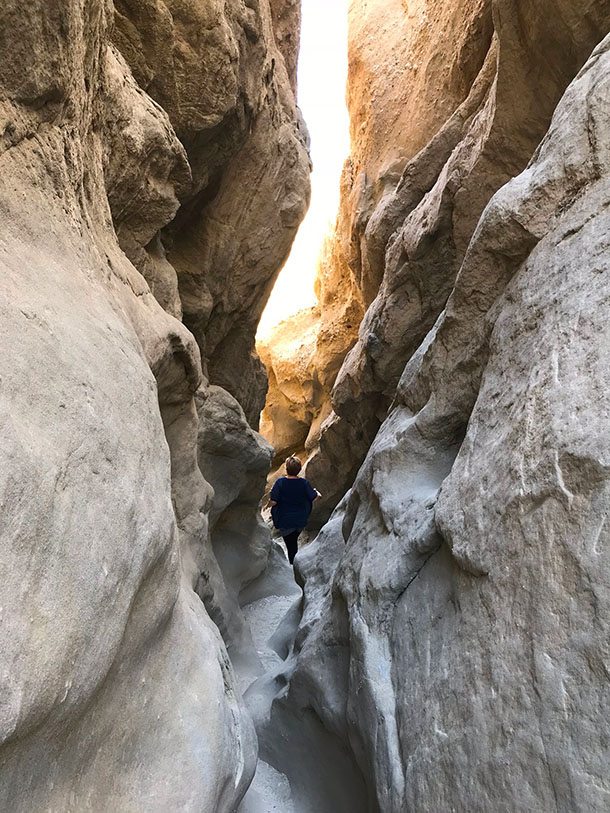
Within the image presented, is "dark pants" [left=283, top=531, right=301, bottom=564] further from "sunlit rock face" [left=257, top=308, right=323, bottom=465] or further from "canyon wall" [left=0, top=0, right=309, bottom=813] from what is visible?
"sunlit rock face" [left=257, top=308, right=323, bottom=465]

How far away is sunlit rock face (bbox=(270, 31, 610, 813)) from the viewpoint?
5.12 ft

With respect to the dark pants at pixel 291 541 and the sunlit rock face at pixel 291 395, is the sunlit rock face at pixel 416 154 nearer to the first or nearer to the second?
the sunlit rock face at pixel 291 395

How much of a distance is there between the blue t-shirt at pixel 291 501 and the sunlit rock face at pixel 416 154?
2.12 m

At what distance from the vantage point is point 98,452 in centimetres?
177

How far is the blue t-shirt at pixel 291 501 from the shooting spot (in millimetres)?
6598

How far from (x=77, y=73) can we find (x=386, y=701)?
120 inches

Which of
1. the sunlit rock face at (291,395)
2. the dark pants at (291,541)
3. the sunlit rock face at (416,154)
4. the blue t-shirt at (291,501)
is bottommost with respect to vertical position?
the dark pants at (291,541)

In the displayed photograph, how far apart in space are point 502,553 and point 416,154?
734cm

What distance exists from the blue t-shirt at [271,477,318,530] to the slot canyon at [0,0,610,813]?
1577 millimetres

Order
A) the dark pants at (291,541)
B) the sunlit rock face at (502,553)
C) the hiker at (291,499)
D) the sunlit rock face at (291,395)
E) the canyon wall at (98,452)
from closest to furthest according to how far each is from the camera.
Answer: the canyon wall at (98,452)
the sunlit rock face at (502,553)
the hiker at (291,499)
the dark pants at (291,541)
the sunlit rock face at (291,395)

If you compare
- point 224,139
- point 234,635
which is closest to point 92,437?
point 234,635

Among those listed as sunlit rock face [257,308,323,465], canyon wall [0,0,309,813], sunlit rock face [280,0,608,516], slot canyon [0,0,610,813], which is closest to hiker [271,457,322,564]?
slot canyon [0,0,610,813]

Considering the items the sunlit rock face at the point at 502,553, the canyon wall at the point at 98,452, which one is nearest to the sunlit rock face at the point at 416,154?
the sunlit rock face at the point at 502,553

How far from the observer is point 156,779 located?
199 cm
